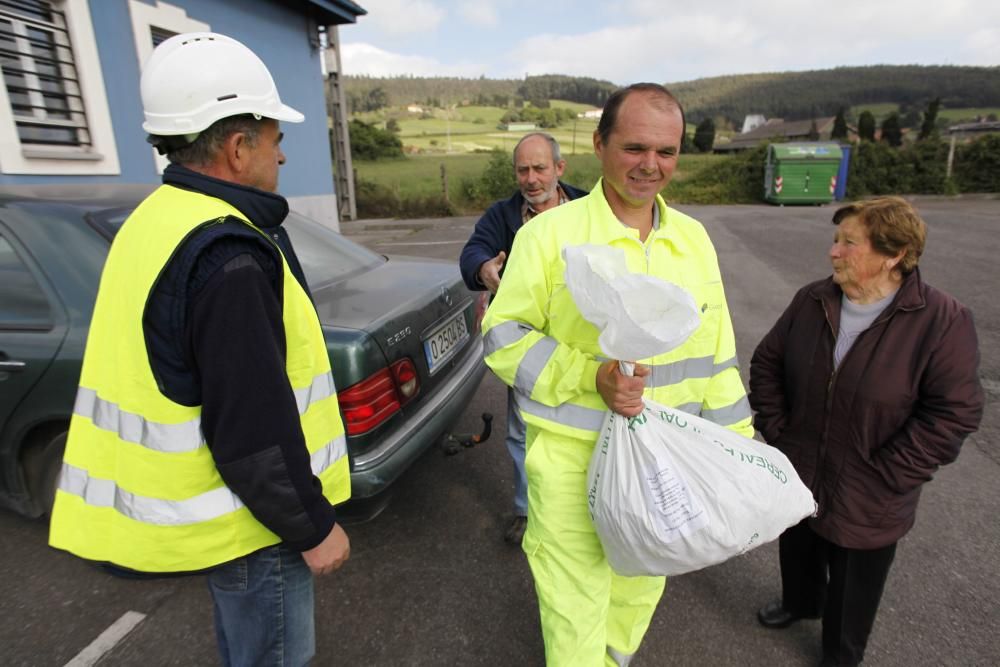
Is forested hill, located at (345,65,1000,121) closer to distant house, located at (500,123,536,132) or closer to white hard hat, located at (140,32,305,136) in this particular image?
distant house, located at (500,123,536,132)

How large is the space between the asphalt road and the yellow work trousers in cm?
49

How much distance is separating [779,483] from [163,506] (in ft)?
4.84

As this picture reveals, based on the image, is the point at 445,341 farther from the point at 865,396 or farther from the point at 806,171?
the point at 806,171

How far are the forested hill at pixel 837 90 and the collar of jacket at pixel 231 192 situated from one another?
104m

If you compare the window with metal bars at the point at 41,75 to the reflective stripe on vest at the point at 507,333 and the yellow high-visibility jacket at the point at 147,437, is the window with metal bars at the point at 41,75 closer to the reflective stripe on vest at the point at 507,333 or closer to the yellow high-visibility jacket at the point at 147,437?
the yellow high-visibility jacket at the point at 147,437

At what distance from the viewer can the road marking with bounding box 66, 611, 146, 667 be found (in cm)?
198

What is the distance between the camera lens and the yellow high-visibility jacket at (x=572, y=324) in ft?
4.88

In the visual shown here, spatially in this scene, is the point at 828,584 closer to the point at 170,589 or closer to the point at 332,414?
the point at 332,414

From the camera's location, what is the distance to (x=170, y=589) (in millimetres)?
2350

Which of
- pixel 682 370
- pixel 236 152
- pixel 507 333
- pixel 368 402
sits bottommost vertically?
pixel 368 402

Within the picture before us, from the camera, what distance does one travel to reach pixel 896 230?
1573 mm

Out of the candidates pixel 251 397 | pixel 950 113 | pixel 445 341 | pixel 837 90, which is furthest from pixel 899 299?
pixel 837 90

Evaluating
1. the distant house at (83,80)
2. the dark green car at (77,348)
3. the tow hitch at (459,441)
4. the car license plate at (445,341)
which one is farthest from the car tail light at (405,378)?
the distant house at (83,80)

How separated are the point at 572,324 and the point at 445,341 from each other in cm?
137
